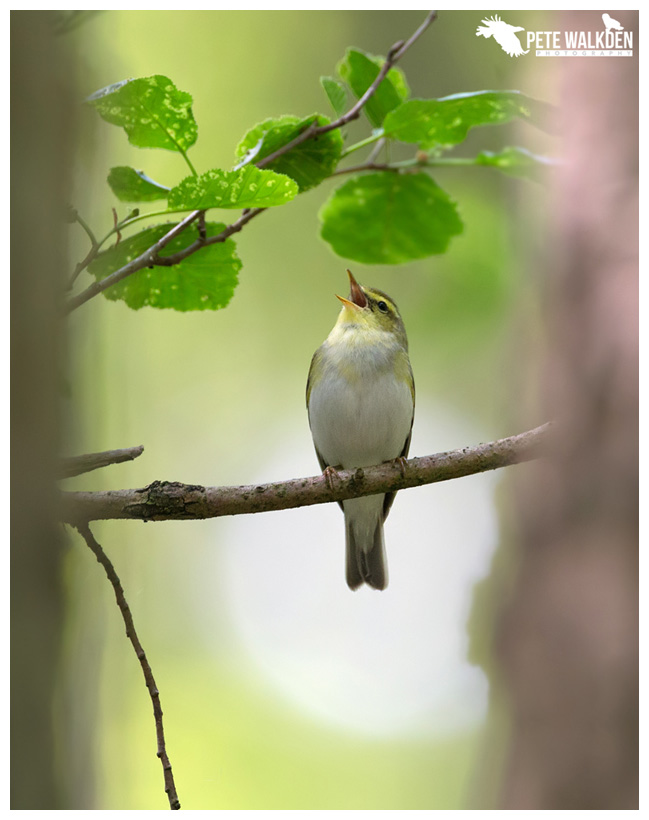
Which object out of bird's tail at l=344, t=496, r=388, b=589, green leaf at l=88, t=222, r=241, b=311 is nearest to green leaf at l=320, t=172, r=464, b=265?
green leaf at l=88, t=222, r=241, b=311

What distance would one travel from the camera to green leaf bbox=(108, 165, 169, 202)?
5.40 ft

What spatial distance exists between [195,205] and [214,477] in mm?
3407

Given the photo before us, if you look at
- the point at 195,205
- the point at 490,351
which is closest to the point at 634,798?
the point at 195,205

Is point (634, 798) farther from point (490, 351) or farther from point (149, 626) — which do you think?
point (490, 351)

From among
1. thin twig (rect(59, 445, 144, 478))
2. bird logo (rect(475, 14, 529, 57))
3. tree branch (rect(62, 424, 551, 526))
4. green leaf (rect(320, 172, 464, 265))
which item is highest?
bird logo (rect(475, 14, 529, 57))

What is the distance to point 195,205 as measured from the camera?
1.46 m

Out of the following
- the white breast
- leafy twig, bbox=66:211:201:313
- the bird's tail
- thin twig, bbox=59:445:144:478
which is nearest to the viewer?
leafy twig, bbox=66:211:201:313

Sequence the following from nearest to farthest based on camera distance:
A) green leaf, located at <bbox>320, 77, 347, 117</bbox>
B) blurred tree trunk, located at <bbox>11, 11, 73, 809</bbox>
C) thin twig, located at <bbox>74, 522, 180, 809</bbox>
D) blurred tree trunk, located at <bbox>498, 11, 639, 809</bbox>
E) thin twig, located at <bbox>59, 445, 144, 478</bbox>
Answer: blurred tree trunk, located at <bbox>11, 11, 73, 809</bbox>
thin twig, located at <bbox>59, 445, 144, 478</bbox>
thin twig, located at <bbox>74, 522, 180, 809</bbox>
green leaf, located at <bbox>320, 77, 347, 117</bbox>
blurred tree trunk, located at <bbox>498, 11, 639, 809</bbox>

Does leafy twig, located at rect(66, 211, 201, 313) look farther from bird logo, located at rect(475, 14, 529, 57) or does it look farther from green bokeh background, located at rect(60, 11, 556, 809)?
bird logo, located at rect(475, 14, 529, 57)

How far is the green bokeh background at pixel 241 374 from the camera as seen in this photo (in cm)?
158

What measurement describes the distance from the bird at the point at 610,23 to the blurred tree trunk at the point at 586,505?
0.09 m

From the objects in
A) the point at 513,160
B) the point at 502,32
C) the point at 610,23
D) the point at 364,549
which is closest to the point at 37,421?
the point at 513,160

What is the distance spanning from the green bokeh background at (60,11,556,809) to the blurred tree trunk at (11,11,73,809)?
5 cm

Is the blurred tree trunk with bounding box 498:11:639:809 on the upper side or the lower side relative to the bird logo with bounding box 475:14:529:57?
lower
